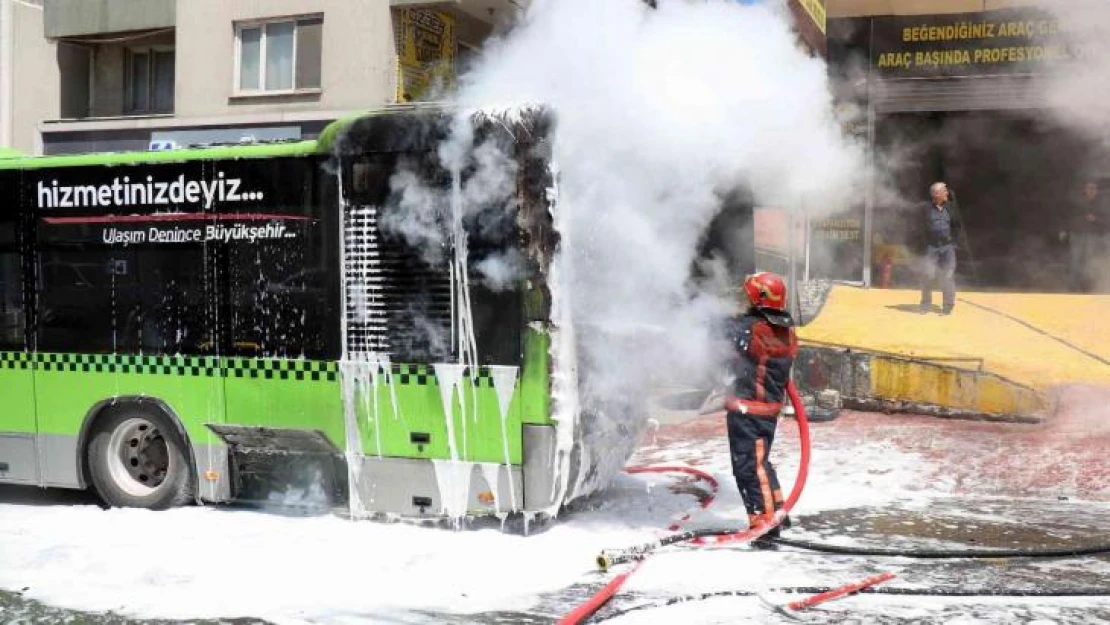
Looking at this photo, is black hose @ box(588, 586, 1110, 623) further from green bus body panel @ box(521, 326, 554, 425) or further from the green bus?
green bus body panel @ box(521, 326, 554, 425)

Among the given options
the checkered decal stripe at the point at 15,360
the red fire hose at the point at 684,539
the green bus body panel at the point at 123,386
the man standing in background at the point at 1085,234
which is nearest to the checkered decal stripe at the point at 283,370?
the green bus body panel at the point at 123,386

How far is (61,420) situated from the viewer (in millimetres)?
7863

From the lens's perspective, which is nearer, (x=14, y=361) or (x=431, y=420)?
(x=431, y=420)

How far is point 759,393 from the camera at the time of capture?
6551 mm

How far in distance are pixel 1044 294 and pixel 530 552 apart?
998 cm

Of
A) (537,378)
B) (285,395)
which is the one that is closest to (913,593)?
(537,378)

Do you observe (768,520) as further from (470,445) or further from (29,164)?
(29,164)

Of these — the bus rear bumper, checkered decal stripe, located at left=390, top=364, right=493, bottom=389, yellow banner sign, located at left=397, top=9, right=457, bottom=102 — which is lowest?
the bus rear bumper

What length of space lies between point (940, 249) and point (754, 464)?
7.32 meters

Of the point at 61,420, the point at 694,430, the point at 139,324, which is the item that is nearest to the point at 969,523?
the point at 694,430

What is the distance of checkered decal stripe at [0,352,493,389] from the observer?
677cm

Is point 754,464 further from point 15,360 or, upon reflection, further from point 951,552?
point 15,360

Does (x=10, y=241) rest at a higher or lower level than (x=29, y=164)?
lower

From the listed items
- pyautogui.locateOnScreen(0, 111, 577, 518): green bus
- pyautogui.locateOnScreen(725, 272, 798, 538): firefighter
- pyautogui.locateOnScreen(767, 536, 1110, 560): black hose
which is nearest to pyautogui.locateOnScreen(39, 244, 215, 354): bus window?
pyautogui.locateOnScreen(0, 111, 577, 518): green bus
